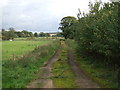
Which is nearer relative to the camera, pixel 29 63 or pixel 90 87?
pixel 90 87

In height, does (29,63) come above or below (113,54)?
below

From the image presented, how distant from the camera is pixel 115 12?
46.8 feet

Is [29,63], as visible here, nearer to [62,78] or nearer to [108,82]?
[62,78]

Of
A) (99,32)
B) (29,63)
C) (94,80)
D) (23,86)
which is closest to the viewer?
(23,86)

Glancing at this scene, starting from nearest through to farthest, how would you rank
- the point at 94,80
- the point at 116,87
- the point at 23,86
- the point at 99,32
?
1. the point at 116,87
2. the point at 23,86
3. the point at 94,80
4. the point at 99,32

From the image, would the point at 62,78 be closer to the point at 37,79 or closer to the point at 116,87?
the point at 37,79

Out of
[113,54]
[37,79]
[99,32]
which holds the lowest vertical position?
[37,79]

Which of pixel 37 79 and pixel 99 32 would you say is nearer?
pixel 37 79

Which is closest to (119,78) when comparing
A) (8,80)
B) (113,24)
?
(113,24)

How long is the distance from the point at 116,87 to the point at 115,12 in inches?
196

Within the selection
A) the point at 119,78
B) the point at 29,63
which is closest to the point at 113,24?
the point at 119,78

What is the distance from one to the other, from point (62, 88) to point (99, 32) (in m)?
6.28

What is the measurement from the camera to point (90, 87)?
38.8 feet

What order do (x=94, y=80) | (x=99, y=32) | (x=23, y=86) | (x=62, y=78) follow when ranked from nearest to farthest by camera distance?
(x=23, y=86) → (x=94, y=80) → (x=62, y=78) → (x=99, y=32)
